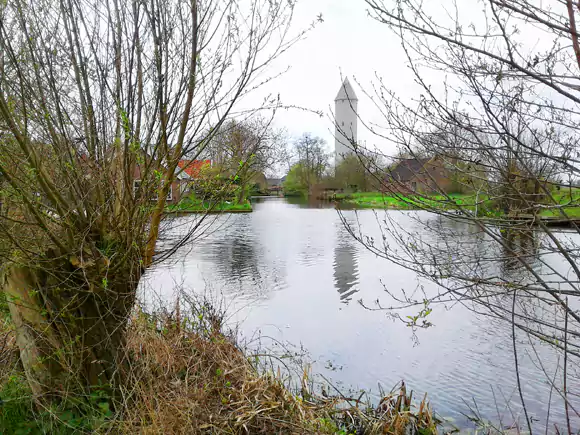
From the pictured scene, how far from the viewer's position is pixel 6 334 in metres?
4.55

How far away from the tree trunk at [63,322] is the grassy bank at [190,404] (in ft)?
0.55

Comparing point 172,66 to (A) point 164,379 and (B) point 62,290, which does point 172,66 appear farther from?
(A) point 164,379

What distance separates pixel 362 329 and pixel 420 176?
17.0ft

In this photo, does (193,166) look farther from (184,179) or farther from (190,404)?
(190,404)

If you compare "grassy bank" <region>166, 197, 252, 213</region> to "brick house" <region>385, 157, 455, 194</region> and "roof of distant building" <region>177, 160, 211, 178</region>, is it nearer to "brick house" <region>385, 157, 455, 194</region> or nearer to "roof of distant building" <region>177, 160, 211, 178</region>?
"roof of distant building" <region>177, 160, 211, 178</region>

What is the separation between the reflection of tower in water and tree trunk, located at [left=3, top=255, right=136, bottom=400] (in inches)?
267

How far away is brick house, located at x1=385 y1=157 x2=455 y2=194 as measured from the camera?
138 inches

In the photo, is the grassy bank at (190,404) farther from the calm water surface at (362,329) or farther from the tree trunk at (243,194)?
the tree trunk at (243,194)

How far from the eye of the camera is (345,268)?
42.8ft

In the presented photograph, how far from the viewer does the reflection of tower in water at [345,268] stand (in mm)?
10773

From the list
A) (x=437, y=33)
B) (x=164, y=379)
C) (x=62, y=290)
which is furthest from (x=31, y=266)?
(x=437, y=33)

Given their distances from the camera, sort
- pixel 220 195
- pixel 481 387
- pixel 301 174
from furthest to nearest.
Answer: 1. pixel 301 174
2. pixel 481 387
3. pixel 220 195

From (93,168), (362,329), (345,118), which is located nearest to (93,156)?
(93,168)

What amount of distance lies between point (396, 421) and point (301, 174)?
4632 cm
